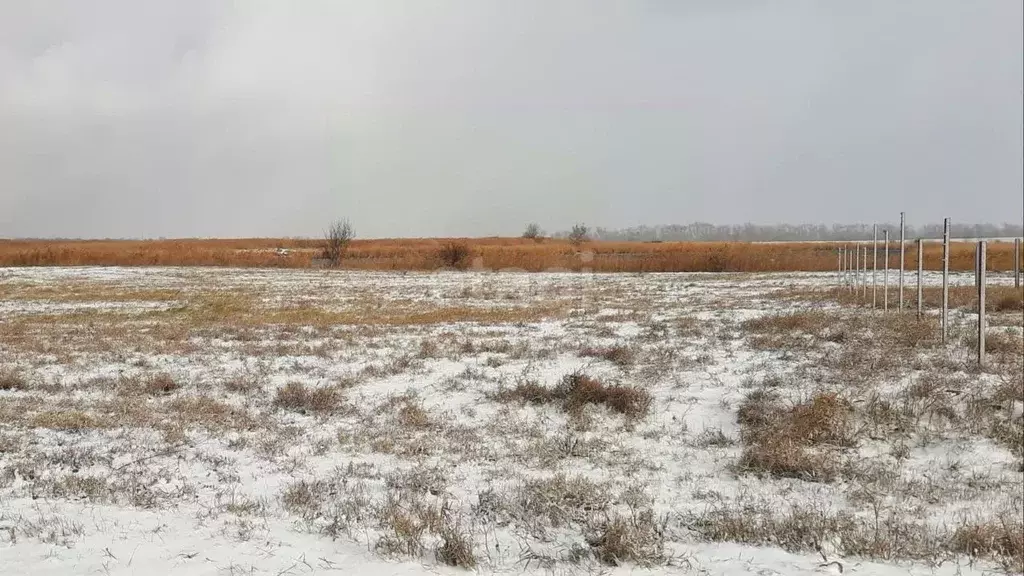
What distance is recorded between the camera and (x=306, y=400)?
891 cm

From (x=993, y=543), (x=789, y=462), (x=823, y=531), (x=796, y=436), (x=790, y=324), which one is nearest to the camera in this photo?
(x=993, y=543)

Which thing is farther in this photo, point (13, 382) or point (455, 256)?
point (455, 256)

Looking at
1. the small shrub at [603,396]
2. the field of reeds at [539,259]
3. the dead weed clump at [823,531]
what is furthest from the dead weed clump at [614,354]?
the field of reeds at [539,259]

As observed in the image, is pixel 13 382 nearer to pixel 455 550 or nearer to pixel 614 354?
pixel 455 550

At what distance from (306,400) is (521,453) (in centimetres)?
342

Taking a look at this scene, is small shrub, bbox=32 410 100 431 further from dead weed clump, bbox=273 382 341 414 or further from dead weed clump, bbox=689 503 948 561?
dead weed clump, bbox=689 503 948 561

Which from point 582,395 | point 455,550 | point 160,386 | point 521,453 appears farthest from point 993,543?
point 160,386

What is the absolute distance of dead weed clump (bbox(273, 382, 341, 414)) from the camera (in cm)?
874

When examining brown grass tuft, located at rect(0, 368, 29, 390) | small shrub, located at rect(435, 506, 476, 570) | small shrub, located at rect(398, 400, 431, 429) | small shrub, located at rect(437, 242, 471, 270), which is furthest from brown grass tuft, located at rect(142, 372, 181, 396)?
small shrub, located at rect(437, 242, 471, 270)

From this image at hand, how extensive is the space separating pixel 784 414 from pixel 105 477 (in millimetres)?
7209

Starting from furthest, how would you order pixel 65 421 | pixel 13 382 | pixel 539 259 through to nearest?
pixel 539 259 < pixel 13 382 < pixel 65 421

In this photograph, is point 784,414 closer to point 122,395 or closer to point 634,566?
point 634,566

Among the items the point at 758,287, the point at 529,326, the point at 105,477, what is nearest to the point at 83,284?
the point at 529,326

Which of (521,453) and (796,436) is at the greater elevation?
(796,436)
